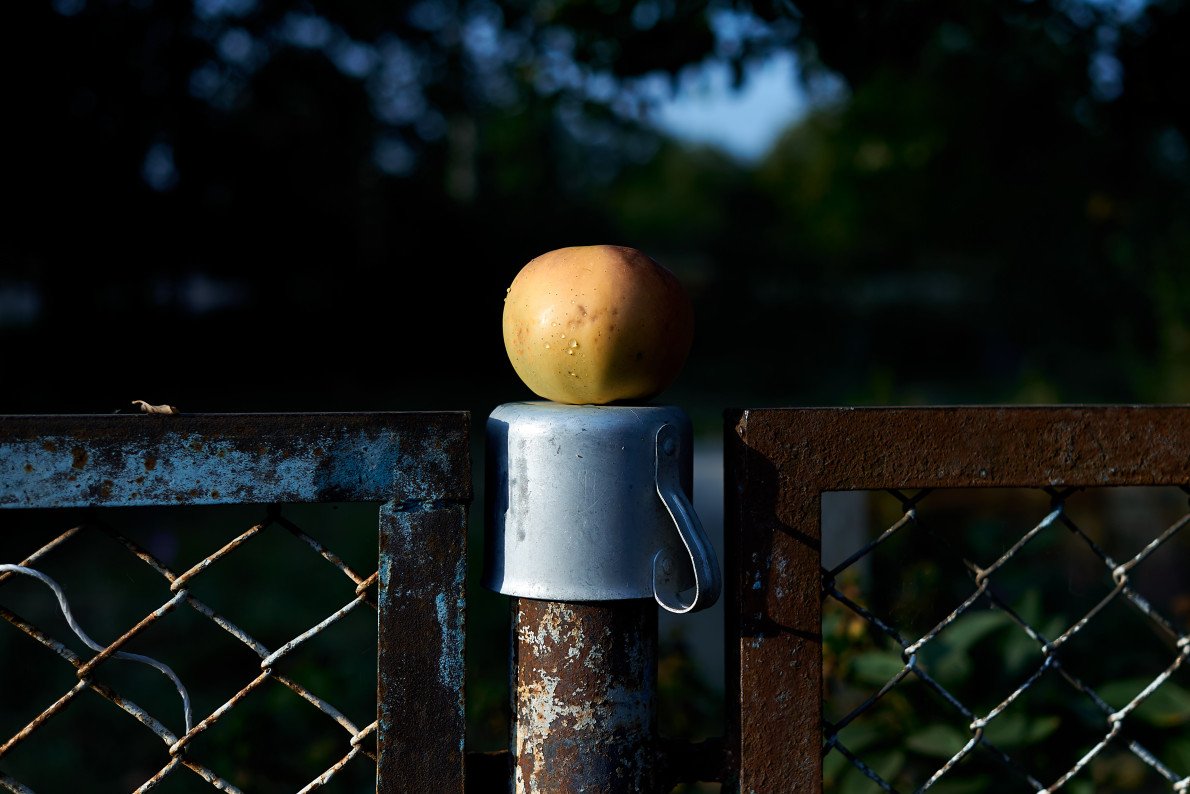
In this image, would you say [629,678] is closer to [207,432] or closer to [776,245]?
[207,432]

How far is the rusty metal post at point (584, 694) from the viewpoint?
1043 millimetres

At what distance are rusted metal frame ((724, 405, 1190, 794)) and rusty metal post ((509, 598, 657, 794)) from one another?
0.11 meters

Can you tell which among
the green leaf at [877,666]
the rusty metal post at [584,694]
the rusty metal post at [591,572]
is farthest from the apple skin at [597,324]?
the green leaf at [877,666]

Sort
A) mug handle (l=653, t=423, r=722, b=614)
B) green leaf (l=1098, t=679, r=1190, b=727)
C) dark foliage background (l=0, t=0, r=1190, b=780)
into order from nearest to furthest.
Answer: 1. mug handle (l=653, t=423, r=722, b=614)
2. green leaf (l=1098, t=679, r=1190, b=727)
3. dark foliage background (l=0, t=0, r=1190, b=780)

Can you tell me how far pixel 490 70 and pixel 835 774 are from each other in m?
14.6

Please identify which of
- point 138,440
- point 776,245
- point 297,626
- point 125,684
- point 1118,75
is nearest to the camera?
point 138,440

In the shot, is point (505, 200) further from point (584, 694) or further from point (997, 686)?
point (584, 694)

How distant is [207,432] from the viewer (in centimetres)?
98

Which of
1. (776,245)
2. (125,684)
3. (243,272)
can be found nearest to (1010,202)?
(125,684)

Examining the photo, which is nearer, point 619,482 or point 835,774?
point 619,482

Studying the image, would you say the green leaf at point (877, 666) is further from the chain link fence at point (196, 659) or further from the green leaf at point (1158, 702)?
the chain link fence at point (196, 659)

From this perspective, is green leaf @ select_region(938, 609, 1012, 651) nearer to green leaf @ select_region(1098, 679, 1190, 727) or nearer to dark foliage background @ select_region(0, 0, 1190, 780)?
green leaf @ select_region(1098, 679, 1190, 727)

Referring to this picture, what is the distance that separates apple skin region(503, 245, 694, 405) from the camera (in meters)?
1.07

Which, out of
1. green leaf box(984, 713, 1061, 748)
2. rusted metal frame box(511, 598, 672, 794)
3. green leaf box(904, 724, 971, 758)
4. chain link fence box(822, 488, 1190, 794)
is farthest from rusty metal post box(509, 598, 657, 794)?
green leaf box(984, 713, 1061, 748)
